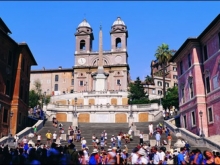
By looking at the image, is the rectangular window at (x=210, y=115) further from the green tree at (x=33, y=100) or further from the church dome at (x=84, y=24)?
the church dome at (x=84, y=24)

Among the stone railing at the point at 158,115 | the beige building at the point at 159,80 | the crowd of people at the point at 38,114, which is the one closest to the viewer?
the crowd of people at the point at 38,114

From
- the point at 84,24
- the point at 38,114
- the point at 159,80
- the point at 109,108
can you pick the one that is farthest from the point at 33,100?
the point at 159,80

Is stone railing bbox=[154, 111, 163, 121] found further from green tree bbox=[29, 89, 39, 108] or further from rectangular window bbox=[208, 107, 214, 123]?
green tree bbox=[29, 89, 39, 108]

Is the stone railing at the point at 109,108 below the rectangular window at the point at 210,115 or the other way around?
the other way around

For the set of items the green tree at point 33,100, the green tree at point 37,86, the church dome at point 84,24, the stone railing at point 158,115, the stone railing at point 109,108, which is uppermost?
the church dome at point 84,24

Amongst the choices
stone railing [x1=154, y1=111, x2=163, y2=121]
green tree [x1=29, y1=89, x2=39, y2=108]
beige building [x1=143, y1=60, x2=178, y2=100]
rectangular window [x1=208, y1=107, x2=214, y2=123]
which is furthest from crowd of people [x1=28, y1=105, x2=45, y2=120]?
beige building [x1=143, y1=60, x2=178, y2=100]

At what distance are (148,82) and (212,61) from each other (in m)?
69.1

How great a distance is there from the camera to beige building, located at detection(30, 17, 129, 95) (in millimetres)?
91812

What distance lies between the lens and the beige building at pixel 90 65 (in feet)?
301

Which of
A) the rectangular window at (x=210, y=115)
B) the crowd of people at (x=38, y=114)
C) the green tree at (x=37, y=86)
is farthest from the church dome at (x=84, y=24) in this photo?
the rectangular window at (x=210, y=115)

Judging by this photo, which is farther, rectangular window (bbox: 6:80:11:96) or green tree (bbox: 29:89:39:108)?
green tree (bbox: 29:89:39:108)

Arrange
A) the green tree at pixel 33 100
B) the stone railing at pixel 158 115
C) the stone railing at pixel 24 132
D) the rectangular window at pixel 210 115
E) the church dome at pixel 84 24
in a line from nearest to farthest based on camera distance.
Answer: the stone railing at pixel 24 132
the rectangular window at pixel 210 115
the stone railing at pixel 158 115
the green tree at pixel 33 100
the church dome at pixel 84 24

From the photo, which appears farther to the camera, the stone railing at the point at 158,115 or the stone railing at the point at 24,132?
the stone railing at the point at 158,115

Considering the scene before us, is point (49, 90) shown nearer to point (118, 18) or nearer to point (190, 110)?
Answer: point (118, 18)
